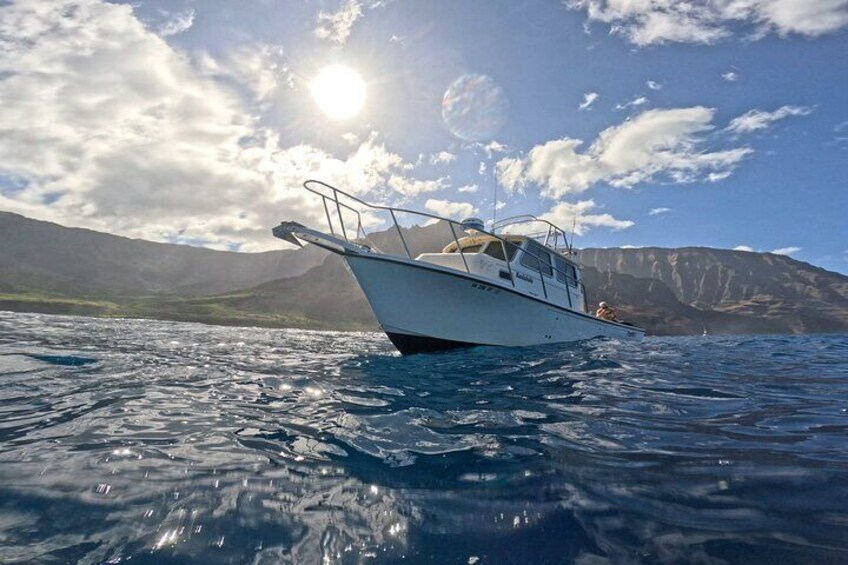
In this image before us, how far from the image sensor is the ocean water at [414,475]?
Answer: 2.21m

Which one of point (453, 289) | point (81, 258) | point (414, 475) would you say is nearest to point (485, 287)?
point (453, 289)

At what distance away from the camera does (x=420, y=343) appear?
12625mm

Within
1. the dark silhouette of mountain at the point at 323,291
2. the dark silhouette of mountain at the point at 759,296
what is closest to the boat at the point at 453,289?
the dark silhouette of mountain at the point at 323,291

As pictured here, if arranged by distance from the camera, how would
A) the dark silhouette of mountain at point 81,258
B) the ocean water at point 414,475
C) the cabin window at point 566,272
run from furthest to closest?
the dark silhouette of mountain at point 81,258
the cabin window at point 566,272
the ocean water at point 414,475

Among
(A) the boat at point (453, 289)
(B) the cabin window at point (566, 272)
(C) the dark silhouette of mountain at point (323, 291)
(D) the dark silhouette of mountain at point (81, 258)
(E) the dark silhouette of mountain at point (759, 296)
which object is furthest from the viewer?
(D) the dark silhouette of mountain at point (81, 258)

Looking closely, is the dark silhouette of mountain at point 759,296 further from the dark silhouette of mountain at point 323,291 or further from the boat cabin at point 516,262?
the boat cabin at point 516,262

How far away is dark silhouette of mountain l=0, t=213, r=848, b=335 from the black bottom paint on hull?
52010 mm

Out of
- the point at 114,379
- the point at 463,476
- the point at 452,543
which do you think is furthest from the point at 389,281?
the point at 452,543

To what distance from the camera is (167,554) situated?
2078mm

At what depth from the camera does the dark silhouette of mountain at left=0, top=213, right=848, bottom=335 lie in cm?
8131

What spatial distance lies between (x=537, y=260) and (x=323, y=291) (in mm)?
91660

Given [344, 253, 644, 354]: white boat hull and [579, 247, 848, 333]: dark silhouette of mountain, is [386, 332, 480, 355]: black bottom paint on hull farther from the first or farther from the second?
[579, 247, 848, 333]: dark silhouette of mountain

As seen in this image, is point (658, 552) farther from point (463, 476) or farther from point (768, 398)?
point (768, 398)

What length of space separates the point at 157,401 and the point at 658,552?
18.2ft
